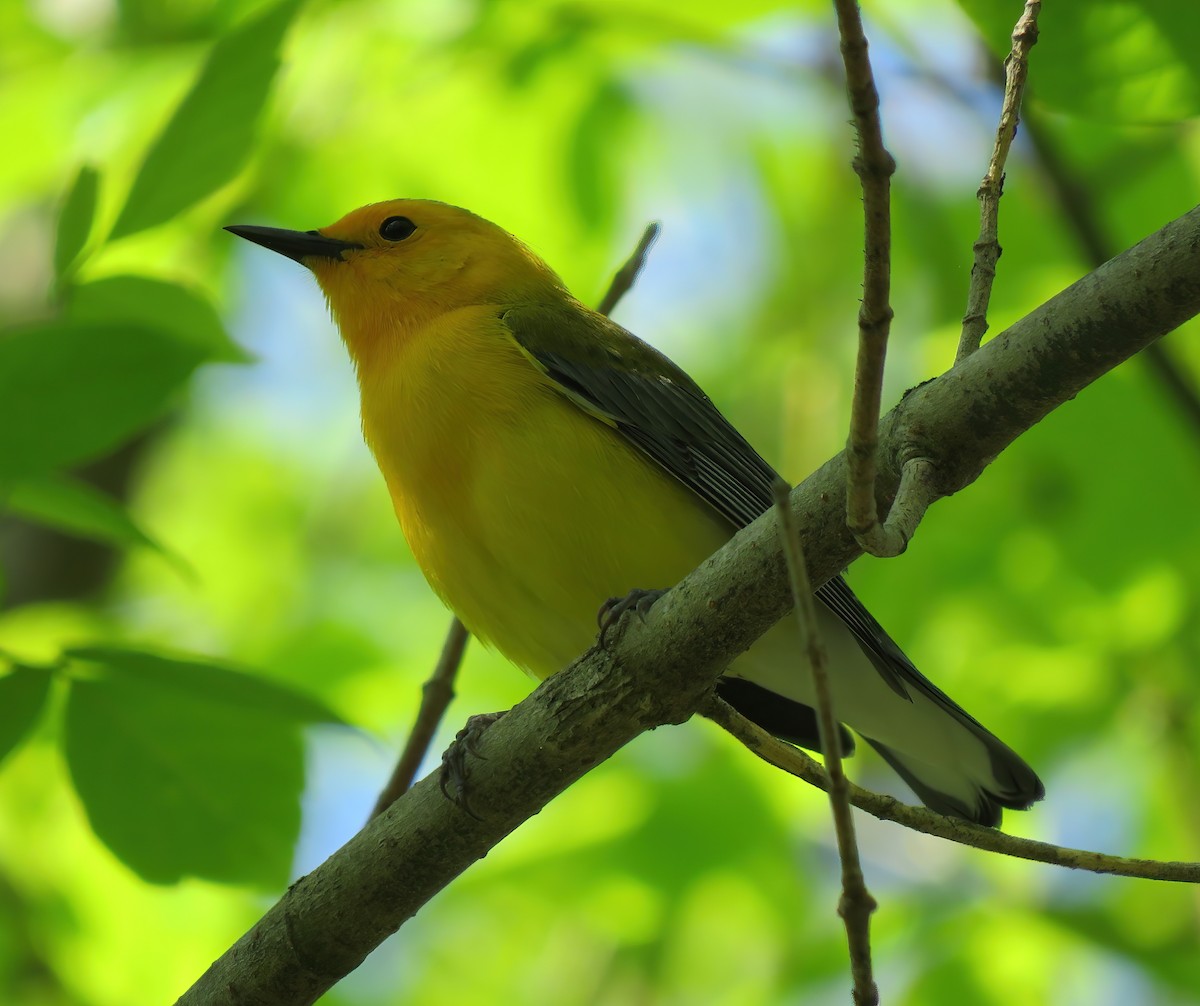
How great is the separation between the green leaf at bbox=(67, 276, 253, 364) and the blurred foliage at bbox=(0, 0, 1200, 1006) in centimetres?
1

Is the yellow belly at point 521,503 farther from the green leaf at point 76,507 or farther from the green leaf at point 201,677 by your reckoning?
the green leaf at point 201,677

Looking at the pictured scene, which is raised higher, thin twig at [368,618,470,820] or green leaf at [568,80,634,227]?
green leaf at [568,80,634,227]

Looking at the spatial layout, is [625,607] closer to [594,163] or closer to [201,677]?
[201,677]

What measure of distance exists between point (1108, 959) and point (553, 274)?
4035mm

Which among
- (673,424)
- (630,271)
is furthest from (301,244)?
(673,424)

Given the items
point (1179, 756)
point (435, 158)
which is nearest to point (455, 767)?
point (1179, 756)

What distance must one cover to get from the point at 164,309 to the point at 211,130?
767 mm

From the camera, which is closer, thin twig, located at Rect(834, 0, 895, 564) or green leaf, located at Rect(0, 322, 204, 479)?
thin twig, located at Rect(834, 0, 895, 564)

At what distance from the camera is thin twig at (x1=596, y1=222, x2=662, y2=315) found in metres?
5.18

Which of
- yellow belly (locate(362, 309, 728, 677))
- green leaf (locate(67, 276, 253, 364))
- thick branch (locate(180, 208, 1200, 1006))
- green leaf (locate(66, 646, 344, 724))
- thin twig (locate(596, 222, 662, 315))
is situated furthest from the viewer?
thin twig (locate(596, 222, 662, 315))

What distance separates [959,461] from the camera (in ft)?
9.96

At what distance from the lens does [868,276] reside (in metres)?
2.66

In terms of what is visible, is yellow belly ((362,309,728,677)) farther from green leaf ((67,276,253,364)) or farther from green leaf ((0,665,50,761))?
green leaf ((0,665,50,761))

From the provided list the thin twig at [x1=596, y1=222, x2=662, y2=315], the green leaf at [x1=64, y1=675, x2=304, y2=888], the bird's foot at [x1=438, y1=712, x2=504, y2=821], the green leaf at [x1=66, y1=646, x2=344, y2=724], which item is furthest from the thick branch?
the thin twig at [x1=596, y1=222, x2=662, y2=315]
